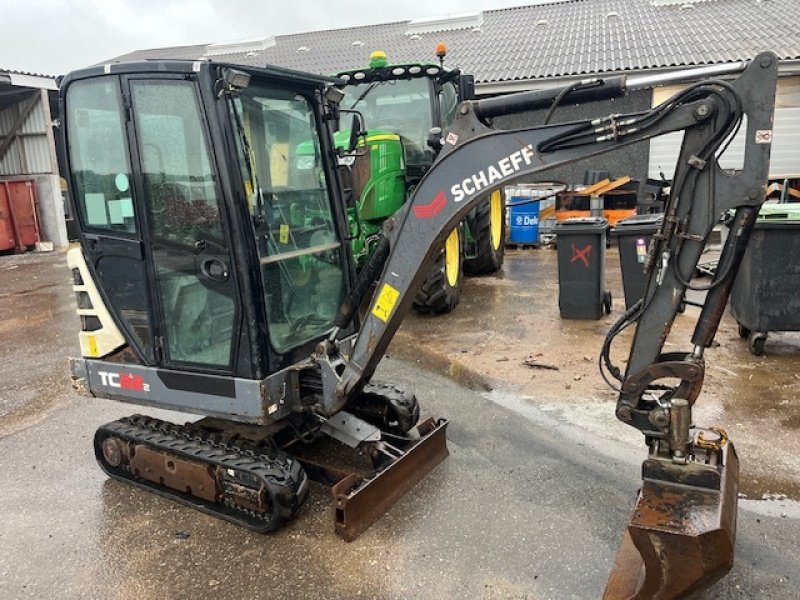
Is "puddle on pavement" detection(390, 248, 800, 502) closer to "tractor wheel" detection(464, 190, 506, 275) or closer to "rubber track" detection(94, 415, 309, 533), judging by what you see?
"tractor wheel" detection(464, 190, 506, 275)

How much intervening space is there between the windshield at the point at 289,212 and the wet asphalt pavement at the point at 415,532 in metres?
1.13

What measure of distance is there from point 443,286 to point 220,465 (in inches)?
177

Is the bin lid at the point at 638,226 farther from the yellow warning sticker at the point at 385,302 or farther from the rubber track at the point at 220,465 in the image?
the rubber track at the point at 220,465

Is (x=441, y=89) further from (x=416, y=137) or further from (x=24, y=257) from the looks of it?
(x=24, y=257)

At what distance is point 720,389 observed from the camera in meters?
5.22

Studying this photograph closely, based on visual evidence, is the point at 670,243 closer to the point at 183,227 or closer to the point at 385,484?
the point at 385,484

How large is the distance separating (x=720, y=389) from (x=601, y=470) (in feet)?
5.97

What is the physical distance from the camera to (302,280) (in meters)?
3.88

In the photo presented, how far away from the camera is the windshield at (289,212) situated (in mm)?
3473

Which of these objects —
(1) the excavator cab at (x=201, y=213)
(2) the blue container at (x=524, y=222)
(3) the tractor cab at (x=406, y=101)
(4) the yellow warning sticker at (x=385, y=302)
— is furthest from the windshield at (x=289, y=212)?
(2) the blue container at (x=524, y=222)

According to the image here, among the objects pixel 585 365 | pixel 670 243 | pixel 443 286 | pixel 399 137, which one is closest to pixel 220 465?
pixel 670 243

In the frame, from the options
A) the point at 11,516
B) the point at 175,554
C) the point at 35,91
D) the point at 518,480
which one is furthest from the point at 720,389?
the point at 35,91

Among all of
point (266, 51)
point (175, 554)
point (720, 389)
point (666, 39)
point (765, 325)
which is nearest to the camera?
point (175, 554)

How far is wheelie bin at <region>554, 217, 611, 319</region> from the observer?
7.24 metres
